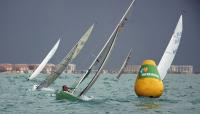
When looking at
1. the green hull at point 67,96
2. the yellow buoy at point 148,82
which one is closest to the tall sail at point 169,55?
the yellow buoy at point 148,82

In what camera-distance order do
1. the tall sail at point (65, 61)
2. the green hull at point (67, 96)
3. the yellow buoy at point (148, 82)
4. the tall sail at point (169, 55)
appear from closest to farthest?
the green hull at point (67, 96) → the yellow buoy at point (148, 82) → the tall sail at point (169, 55) → the tall sail at point (65, 61)

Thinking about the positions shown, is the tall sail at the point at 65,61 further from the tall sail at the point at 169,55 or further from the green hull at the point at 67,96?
the green hull at the point at 67,96

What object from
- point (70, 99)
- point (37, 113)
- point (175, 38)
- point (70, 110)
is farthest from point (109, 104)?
point (175, 38)

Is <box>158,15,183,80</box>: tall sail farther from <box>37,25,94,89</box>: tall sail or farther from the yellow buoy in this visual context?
<box>37,25,94,89</box>: tall sail

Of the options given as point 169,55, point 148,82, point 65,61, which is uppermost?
point 65,61

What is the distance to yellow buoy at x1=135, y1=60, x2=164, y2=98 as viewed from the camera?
131 ft

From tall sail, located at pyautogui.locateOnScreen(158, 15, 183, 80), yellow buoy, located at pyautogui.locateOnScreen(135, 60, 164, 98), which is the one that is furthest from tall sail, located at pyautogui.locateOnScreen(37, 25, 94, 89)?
yellow buoy, located at pyautogui.locateOnScreen(135, 60, 164, 98)

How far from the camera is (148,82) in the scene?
39906 mm

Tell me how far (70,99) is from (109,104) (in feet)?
10.7

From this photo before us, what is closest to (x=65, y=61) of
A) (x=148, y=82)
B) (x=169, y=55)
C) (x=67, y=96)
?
(x=169, y=55)

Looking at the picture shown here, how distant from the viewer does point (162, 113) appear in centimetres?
3200

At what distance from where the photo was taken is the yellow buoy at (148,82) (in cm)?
4000

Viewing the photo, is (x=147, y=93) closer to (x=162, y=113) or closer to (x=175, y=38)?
(x=162, y=113)

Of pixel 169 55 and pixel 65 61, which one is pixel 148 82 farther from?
pixel 65 61
